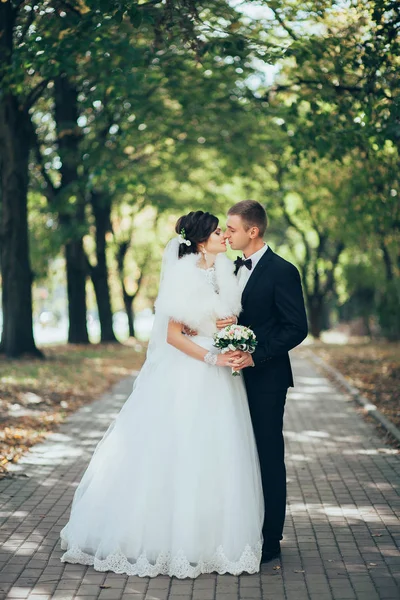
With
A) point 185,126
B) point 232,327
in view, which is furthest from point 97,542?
point 185,126

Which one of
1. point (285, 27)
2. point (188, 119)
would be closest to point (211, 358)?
point (285, 27)

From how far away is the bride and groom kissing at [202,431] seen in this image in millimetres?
5566

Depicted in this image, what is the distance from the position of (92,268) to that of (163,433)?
26351 millimetres

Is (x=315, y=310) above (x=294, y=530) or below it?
below

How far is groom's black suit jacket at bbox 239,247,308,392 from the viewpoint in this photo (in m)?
5.72

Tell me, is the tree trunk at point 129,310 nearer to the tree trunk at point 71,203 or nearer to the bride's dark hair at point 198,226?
the tree trunk at point 71,203

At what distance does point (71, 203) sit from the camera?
812 inches

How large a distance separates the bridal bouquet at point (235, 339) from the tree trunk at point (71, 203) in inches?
539

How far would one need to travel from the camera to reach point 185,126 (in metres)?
21.0

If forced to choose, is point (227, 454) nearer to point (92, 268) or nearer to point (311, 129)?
point (311, 129)

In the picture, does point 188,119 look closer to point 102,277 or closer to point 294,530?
point 102,277

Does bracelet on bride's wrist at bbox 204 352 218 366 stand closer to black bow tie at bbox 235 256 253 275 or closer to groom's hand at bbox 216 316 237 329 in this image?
groom's hand at bbox 216 316 237 329

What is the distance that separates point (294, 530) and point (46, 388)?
30.2ft

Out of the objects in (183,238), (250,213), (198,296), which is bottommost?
(198,296)
